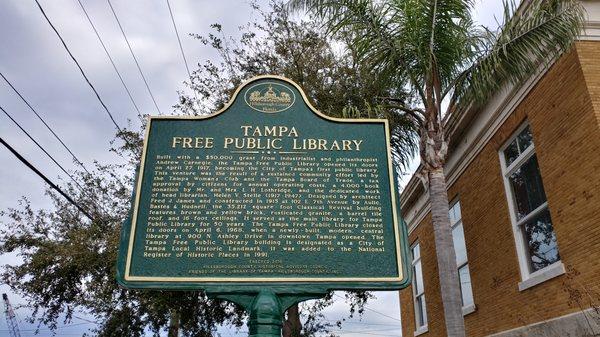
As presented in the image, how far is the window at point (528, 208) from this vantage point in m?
9.38

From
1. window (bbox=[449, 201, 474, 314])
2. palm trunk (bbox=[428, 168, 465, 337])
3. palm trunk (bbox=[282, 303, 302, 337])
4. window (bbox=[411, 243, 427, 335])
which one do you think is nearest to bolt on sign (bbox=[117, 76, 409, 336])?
palm trunk (bbox=[428, 168, 465, 337])

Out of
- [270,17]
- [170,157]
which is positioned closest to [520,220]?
[170,157]

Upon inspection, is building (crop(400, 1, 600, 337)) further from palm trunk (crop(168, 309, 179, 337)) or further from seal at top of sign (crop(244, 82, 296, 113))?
palm trunk (crop(168, 309, 179, 337))

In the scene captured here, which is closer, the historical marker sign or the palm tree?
the historical marker sign

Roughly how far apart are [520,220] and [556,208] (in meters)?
1.46

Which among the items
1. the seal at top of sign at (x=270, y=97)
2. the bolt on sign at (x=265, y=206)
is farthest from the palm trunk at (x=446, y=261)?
the seal at top of sign at (x=270, y=97)

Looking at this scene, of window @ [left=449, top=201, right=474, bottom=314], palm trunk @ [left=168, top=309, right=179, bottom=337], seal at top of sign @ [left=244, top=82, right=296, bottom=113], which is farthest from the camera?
palm trunk @ [left=168, top=309, right=179, bottom=337]

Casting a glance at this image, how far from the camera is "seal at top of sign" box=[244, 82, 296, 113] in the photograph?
18.3ft

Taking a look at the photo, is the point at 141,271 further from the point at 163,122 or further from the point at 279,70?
the point at 279,70

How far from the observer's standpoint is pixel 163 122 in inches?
217

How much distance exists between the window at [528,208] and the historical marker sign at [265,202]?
18.4ft

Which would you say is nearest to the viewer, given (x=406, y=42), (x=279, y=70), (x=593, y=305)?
(x=593, y=305)

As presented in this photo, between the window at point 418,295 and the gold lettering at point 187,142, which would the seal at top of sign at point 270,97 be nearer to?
the gold lettering at point 187,142

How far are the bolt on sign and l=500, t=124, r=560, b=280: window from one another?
558cm
